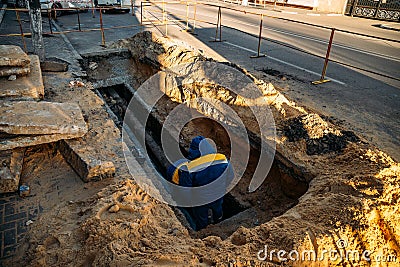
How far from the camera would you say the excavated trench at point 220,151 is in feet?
15.8

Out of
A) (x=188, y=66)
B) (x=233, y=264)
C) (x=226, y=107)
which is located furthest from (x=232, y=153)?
(x=233, y=264)

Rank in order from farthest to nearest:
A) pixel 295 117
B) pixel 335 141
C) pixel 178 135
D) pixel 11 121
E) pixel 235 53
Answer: pixel 235 53 → pixel 178 135 → pixel 295 117 → pixel 335 141 → pixel 11 121

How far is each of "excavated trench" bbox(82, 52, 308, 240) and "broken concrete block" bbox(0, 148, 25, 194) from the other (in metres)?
2.41

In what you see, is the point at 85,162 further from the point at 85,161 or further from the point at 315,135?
the point at 315,135

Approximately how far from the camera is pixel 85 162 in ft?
14.4

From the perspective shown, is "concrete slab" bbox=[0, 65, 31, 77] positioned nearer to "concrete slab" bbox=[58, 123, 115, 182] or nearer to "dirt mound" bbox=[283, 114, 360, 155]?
"concrete slab" bbox=[58, 123, 115, 182]

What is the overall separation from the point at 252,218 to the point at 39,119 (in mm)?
3809

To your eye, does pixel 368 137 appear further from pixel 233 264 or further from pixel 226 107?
pixel 233 264

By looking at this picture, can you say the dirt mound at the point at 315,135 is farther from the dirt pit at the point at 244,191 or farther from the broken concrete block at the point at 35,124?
the broken concrete block at the point at 35,124

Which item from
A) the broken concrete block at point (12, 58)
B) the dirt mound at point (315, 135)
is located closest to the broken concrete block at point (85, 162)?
the broken concrete block at point (12, 58)

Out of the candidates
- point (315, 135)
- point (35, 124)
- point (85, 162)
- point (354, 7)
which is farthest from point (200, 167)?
point (354, 7)

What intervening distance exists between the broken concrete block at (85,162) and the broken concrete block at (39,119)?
0.24m

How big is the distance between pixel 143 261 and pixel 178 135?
4.68 metres

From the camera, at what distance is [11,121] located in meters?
4.39
